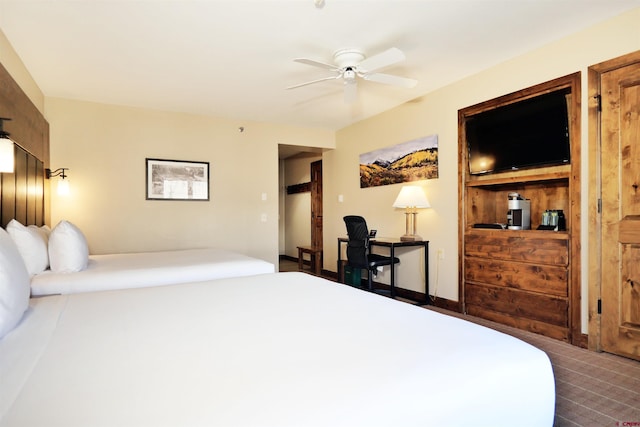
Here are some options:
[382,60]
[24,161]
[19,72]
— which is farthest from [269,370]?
[19,72]

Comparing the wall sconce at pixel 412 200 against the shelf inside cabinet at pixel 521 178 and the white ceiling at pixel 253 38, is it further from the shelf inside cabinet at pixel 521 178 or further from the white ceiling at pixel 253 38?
the white ceiling at pixel 253 38

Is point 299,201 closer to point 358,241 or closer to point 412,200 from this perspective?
point 358,241

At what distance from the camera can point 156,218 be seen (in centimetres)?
466

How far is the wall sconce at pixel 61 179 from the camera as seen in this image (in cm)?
378

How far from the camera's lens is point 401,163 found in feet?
15.1

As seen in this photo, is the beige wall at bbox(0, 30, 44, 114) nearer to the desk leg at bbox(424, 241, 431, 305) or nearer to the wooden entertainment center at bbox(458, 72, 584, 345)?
the wooden entertainment center at bbox(458, 72, 584, 345)

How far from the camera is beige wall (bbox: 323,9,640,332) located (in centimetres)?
274

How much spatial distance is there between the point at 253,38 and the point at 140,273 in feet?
6.68

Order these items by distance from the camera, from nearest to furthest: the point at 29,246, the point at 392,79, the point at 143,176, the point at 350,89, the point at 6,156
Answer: the point at 6,156, the point at 29,246, the point at 392,79, the point at 350,89, the point at 143,176

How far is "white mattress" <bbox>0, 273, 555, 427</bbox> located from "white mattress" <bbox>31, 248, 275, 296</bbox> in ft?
2.57

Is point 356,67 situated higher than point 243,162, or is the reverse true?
point 356,67

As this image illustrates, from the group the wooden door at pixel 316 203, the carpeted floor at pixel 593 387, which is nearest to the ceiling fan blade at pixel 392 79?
the carpeted floor at pixel 593 387

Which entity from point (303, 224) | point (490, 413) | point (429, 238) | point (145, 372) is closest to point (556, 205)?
point (429, 238)

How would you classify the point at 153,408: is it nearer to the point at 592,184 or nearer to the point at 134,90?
the point at 592,184
